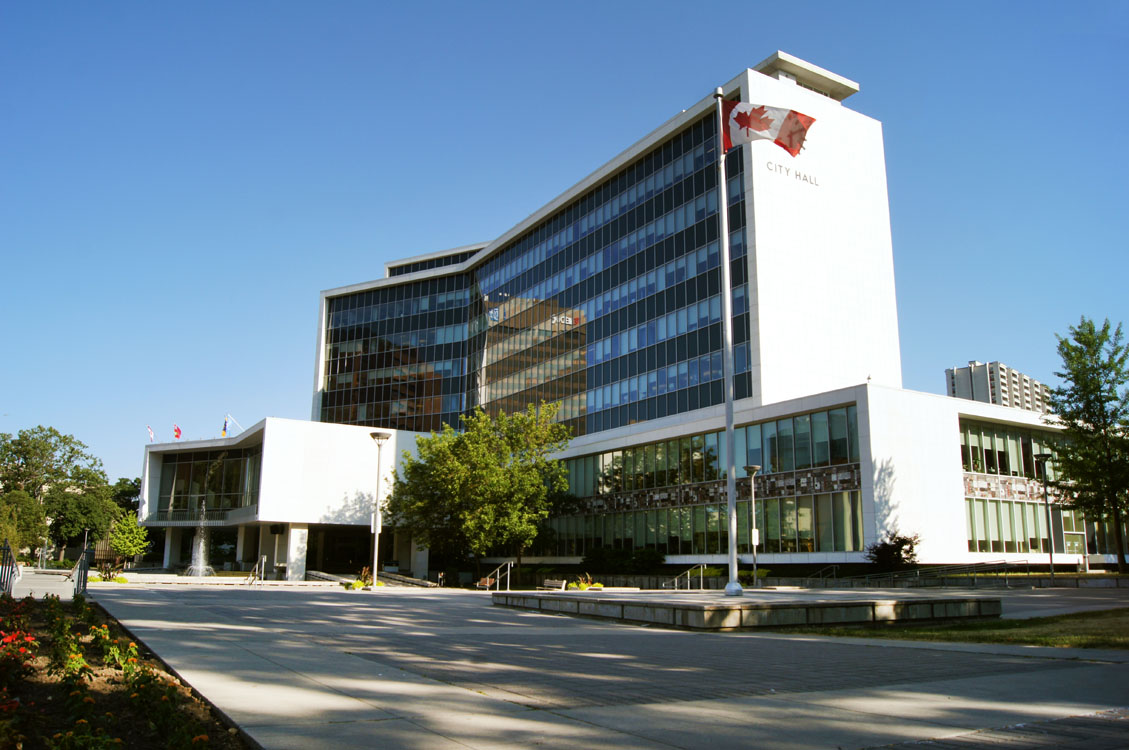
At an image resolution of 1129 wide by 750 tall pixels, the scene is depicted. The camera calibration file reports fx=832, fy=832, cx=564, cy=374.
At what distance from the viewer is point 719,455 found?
48.4 metres

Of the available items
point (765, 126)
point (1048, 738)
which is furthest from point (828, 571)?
point (1048, 738)

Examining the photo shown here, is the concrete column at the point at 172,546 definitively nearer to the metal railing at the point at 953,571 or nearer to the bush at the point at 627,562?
the bush at the point at 627,562

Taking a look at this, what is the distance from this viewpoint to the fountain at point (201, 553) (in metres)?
61.2

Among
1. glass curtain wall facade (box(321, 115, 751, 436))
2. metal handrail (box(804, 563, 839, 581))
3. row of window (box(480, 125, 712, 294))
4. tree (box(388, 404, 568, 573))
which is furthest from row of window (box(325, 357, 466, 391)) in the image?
metal handrail (box(804, 563, 839, 581))

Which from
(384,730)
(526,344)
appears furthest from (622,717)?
(526,344)

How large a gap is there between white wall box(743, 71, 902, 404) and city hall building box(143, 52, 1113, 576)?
15 cm

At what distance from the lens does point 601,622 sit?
18953 millimetres

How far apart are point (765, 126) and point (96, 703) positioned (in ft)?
84.0

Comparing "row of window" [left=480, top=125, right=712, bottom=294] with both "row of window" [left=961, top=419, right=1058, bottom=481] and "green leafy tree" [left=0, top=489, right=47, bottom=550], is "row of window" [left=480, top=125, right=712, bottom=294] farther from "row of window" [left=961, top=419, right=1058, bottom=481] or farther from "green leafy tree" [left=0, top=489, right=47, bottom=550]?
"green leafy tree" [left=0, top=489, right=47, bottom=550]

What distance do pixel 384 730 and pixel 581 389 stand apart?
195 feet

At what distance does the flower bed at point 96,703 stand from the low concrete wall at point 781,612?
10313 millimetres

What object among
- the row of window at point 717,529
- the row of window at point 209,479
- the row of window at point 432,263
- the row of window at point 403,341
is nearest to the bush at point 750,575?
the row of window at point 717,529

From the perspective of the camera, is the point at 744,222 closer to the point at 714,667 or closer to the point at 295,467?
the point at 295,467

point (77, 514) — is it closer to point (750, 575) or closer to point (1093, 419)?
point (750, 575)
